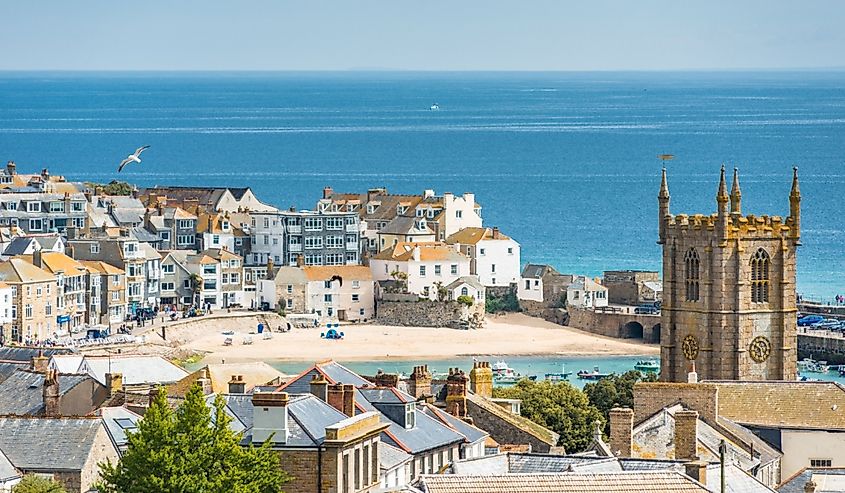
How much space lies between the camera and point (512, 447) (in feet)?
145

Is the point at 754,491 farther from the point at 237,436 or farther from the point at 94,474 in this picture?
the point at 94,474

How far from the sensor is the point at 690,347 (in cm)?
6084

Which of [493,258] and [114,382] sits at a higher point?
[493,258]

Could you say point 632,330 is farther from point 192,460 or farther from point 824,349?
point 192,460

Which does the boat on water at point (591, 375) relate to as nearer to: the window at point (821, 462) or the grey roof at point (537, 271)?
the grey roof at point (537, 271)

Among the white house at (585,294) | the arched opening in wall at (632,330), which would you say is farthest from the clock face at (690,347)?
the white house at (585,294)

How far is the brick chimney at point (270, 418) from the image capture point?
3247 centimetres

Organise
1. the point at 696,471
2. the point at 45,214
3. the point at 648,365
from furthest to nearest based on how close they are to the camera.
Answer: the point at 45,214, the point at 648,365, the point at 696,471

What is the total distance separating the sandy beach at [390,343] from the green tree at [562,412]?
43.7 m

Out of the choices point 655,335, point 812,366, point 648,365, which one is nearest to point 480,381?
point 648,365

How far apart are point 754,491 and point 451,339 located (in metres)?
80.7

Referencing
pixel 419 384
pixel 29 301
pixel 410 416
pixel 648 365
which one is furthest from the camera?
pixel 29 301

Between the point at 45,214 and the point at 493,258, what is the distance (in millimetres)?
21819

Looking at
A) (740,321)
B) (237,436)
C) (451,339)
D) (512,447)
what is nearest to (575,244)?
(451,339)
